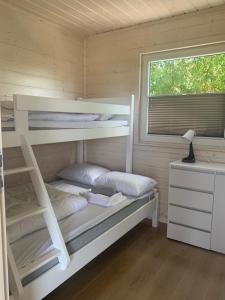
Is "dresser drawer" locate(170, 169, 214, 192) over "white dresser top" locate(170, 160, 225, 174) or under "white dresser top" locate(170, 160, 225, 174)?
under

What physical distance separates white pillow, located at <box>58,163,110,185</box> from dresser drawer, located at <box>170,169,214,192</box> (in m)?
0.94

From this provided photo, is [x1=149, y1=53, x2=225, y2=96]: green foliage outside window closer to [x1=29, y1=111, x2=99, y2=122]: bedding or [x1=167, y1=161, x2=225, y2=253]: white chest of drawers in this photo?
[x1=167, y1=161, x2=225, y2=253]: white chest of drawers

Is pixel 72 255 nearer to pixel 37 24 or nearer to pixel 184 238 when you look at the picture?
pixel 184 238

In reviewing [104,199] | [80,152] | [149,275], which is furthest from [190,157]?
[80,152]

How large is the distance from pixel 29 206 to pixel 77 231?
396 mm

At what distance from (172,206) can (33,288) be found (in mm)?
1662

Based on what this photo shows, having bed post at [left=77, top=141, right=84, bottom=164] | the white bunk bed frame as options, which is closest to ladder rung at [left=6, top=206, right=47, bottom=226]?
the white bunk bed frame

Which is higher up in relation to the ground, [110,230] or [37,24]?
[37,24]

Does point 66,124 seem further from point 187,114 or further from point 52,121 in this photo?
point 187,114

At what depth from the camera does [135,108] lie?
3129 mm

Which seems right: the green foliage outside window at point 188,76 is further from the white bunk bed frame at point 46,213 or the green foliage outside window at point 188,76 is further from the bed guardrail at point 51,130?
the white bunk bed frame at point 46,213

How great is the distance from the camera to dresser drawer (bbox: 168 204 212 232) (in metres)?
2.42

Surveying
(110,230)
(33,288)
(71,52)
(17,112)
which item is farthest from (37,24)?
(33,288)

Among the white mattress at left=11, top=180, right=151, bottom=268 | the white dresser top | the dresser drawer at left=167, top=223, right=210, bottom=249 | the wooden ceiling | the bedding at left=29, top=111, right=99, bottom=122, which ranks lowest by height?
the dresser drawer at left=167, top=223, right=210, bottom=249
